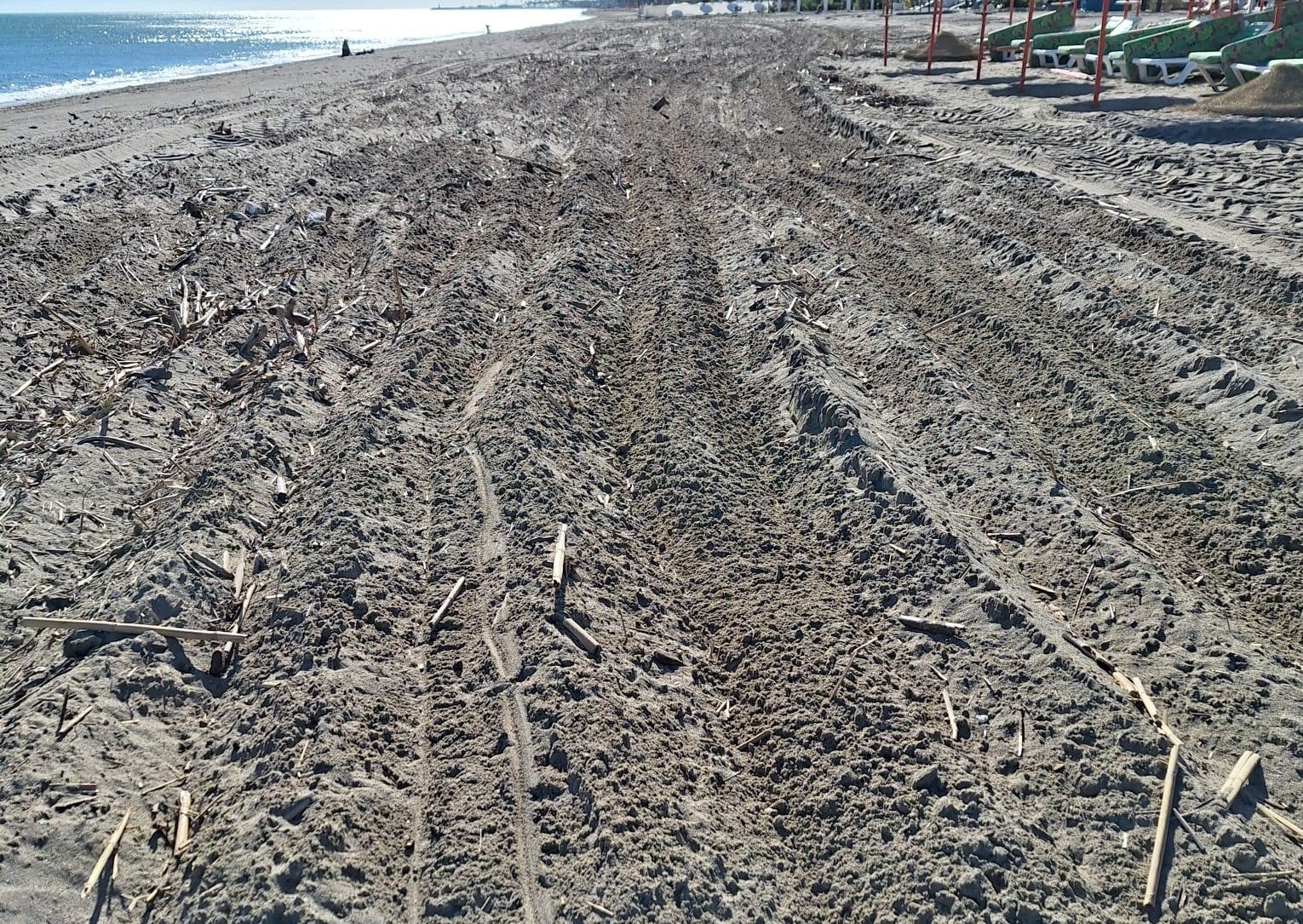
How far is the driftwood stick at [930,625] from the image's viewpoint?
4480 millimetres

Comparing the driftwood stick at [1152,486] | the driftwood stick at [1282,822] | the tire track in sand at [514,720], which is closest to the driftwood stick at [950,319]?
the driftwood stick at [1152,486]

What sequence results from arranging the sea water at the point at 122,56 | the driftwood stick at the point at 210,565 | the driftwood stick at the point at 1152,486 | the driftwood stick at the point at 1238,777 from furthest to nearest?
the sea water at the point at 122,56 → the driftwood stick at the point at 1152,486 → the driftwood stick at the point at 210,565 → the driftwood stick at the point at 1238,777

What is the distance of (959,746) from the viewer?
152 inches

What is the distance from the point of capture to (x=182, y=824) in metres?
3.48

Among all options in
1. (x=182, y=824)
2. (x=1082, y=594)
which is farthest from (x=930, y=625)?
(x=182, y=824)

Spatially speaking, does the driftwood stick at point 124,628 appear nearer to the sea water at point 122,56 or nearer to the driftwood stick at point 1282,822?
the driftwood stick at point 1282,822

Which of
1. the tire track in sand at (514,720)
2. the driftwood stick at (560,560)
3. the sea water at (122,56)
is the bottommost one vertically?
the tire track in sand at (514,720)

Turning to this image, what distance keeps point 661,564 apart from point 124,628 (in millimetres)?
2803

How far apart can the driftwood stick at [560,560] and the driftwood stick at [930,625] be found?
1.79 m

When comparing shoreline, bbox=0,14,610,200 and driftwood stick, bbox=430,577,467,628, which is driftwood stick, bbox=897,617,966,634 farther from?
shoreline, bbox=0,14,610,200

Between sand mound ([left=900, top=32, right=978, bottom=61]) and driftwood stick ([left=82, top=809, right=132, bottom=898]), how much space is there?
31774 millimetres

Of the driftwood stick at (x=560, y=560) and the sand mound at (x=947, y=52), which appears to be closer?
the driftwood stick at (x=560, y=560)

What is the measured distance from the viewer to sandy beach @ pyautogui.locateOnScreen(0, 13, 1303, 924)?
132 inches

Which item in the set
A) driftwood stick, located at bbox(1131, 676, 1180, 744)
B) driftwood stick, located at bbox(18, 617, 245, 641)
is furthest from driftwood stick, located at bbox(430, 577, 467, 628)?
driftwood stick, located at bbox(1131, 676, 1180, 744)
